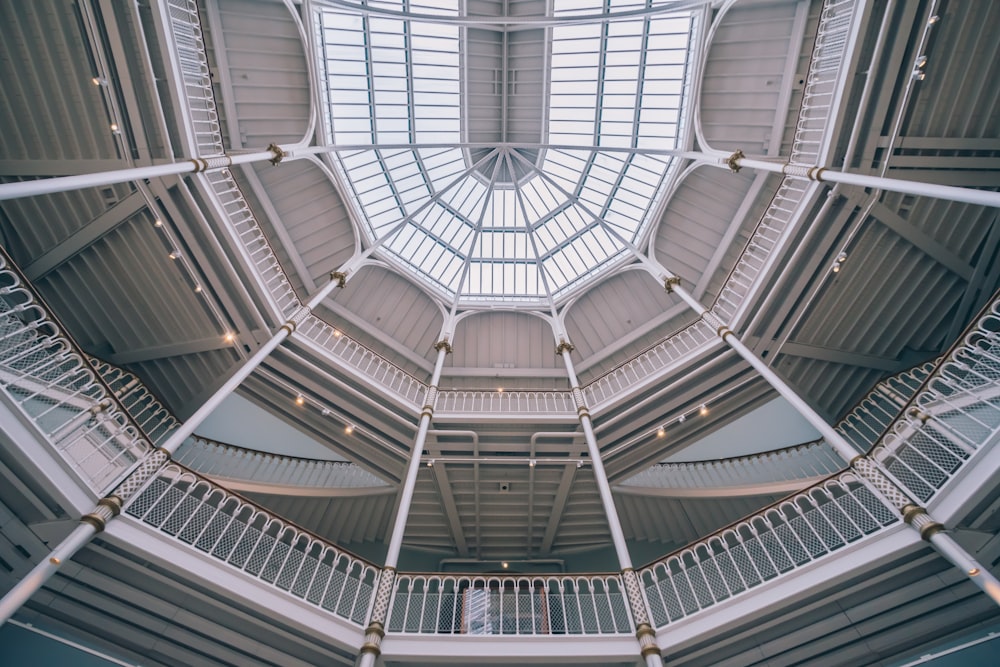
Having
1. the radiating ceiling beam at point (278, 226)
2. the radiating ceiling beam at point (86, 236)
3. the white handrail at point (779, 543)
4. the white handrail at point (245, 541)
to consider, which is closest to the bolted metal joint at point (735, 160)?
the white handrail at point (779, 543)

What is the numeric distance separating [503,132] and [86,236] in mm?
12111

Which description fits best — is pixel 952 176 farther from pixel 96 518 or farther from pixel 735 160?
pixel 96 518

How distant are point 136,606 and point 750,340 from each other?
13.5m

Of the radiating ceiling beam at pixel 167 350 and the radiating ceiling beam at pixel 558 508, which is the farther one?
the radiating ceiling beam at pixel 558 508

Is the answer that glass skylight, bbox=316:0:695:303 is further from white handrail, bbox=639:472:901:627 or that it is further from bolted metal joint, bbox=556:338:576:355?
white handrail, bbox=639:472:901:627

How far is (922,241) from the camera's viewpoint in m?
11.2

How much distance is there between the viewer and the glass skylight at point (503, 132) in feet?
48.0

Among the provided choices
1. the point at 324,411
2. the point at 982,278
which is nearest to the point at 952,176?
the point at 982,278

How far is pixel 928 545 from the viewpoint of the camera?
7352 mm

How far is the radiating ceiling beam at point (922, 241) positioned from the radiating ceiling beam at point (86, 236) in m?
15.9

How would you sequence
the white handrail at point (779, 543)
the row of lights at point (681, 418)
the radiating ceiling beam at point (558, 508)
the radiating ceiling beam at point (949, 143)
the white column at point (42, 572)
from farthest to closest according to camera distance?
the radiating ceiling beam at point (558, 508) → the row of lights at point (681, 418) → the radiating ceiling beam at point (949, 143) → the white handrail at point (779, 543) → the white column at point (42, 572)

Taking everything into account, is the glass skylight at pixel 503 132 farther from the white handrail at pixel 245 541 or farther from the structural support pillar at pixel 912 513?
the white handrail at pixel 245 541

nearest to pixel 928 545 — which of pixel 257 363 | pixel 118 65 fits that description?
pixel 257 363

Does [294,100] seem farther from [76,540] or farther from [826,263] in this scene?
[826,263]
